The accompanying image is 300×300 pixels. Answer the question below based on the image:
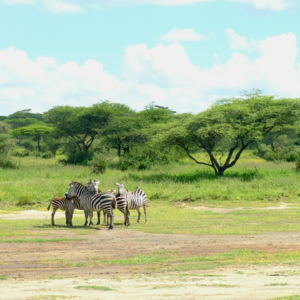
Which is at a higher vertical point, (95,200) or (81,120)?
(81,120)

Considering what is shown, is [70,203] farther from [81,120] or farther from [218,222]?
[81,120]

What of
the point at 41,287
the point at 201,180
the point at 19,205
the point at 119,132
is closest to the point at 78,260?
the point at 41,287

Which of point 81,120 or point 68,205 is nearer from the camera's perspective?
point 68,205

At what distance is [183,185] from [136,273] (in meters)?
21.2

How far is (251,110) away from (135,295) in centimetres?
3184

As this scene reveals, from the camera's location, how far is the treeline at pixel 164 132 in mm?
35469

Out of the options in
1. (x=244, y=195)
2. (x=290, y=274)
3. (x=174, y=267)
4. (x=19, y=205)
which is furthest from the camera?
(x=244, y=195)

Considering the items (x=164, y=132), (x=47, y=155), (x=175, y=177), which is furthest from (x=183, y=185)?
(x=47, y=155)

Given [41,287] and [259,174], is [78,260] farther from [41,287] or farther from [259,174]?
[259,174]

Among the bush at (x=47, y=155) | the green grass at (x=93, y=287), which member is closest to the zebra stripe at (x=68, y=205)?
the green grass at (x=93, y=287)

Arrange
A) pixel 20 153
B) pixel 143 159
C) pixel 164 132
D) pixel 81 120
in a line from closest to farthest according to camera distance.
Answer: pixel 164 132, pixel 143 159, pixel 81 120, pixel 20 153

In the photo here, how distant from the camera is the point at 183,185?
30.3 metres

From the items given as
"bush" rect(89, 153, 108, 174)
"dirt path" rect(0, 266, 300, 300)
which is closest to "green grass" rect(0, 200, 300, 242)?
"dirt path" rect(0, 266, 300, 300)

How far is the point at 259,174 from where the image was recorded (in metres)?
34.6
